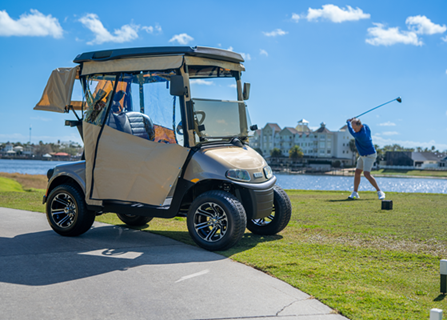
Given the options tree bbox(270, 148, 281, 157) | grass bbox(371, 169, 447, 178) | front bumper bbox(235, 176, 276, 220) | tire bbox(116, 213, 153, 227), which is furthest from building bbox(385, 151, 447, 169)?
front bumper bbox(235, 176, 276, 220)

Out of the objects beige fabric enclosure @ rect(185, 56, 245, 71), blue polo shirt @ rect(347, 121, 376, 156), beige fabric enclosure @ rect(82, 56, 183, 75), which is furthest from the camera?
blue polo shirt @ rect(347, 121, 376, 156)

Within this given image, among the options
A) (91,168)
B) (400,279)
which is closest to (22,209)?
(91,168)

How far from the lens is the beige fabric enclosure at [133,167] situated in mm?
6879

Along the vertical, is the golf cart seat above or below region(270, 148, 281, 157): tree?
below

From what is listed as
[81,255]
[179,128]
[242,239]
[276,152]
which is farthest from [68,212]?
[276,152]

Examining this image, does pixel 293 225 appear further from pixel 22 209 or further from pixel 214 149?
pixel 22 209

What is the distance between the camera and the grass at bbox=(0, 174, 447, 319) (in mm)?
4316

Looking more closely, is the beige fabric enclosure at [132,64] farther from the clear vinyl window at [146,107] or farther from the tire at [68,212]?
the tire at [68,212]

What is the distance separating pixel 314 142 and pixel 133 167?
150 m

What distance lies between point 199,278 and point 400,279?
223cm

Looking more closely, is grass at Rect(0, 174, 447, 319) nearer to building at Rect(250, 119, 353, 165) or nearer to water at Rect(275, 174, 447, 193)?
water at Rect(275, 174, 447, 193)

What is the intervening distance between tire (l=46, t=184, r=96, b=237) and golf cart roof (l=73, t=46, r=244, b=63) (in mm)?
2260

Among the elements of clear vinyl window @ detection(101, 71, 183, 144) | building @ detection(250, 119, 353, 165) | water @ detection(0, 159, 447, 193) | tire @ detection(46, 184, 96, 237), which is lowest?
water @ detection(0, 159, 447, 193)

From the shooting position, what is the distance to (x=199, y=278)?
5090 mm
